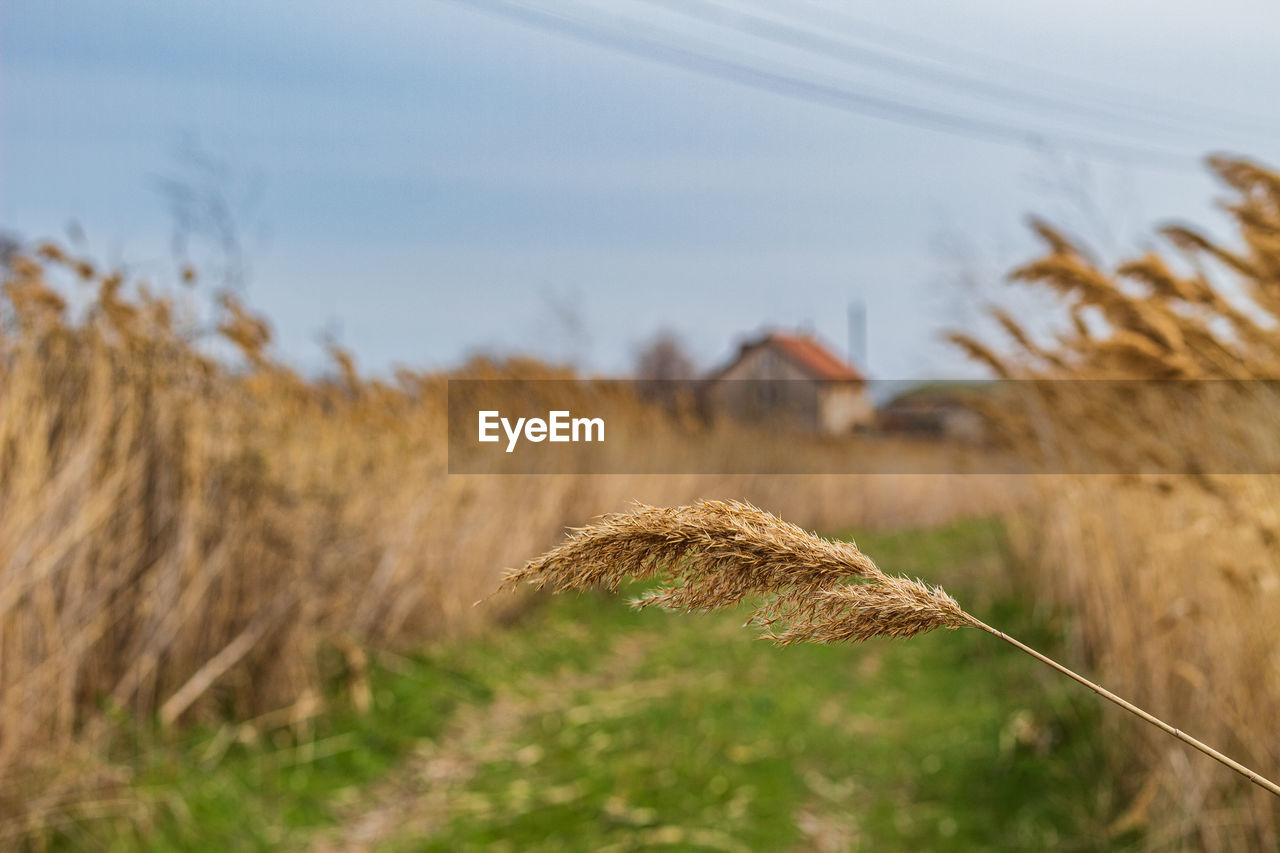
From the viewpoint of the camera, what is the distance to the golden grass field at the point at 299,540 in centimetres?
357

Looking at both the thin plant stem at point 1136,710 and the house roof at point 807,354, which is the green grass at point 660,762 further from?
the house roof at point 807,354

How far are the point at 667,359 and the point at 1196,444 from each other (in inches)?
498

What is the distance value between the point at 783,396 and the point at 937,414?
308cm

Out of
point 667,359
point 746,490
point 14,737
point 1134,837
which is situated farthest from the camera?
point 667,359

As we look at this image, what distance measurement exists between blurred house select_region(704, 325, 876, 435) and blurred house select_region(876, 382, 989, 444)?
57 centimetres

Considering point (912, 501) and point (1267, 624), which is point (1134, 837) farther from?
point (912, 501)

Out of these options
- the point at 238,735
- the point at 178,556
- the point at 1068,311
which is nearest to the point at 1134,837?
the point at 1068,311

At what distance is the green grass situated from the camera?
4305mm

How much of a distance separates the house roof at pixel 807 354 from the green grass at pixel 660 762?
12.9 meters

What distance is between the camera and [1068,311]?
5746 millimetres

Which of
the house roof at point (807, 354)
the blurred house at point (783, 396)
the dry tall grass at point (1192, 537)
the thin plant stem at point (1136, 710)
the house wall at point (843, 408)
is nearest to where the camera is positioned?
the thin plant stem at point (1136, 710)

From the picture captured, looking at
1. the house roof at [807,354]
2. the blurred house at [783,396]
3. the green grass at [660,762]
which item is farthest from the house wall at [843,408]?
the green grass at [660,762]

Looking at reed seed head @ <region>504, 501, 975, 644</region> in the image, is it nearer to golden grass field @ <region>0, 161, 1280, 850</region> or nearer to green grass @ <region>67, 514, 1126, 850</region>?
golden grass field @ <region>0, 161, 1280, 850</region>

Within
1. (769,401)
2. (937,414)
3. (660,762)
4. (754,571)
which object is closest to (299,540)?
(660,762)
